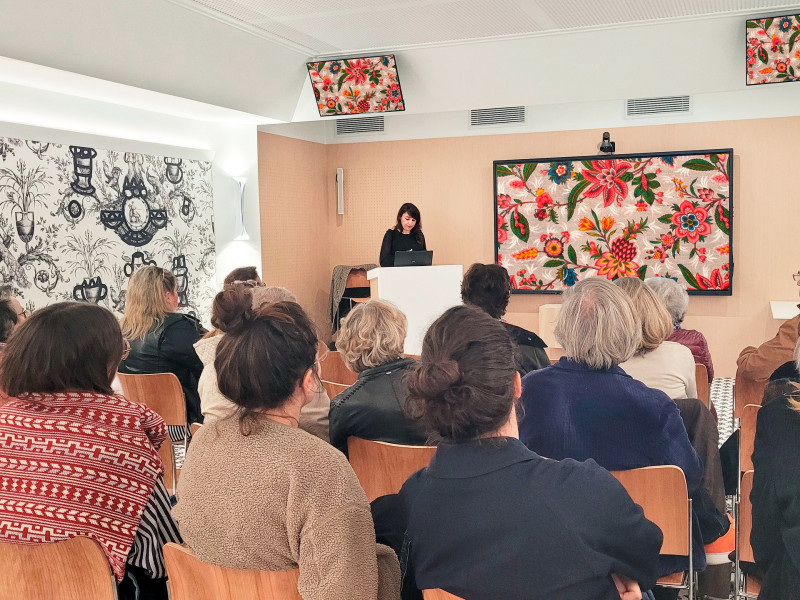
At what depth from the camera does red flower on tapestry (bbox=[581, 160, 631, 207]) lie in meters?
7.44

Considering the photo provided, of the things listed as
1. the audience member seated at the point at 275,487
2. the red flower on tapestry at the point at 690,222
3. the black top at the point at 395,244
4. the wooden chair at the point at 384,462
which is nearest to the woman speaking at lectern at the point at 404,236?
the black top at the point at 395,244

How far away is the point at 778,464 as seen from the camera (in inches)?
68.4

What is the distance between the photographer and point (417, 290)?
6.15 m

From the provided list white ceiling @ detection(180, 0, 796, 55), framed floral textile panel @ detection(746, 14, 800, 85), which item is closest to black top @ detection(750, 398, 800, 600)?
white ceiling @ detection(180, 0, 796, 55)

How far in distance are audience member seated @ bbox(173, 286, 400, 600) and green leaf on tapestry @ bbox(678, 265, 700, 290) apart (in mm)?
6260

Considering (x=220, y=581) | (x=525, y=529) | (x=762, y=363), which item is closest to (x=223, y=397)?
(x=220, y=581)

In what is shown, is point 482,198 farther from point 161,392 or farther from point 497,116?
point 161,392

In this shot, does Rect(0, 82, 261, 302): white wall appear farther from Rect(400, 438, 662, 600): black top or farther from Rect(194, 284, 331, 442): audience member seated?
Rect(400, 438, 662, 600): black top

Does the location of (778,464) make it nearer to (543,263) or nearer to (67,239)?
(67,239)

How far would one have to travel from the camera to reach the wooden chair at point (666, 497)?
2.03 metres

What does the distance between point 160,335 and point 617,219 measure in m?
4.94

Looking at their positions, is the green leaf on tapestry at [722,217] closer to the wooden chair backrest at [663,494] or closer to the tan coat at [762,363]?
the tan coat at [762,363]

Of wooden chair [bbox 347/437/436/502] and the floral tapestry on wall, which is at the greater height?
the floral tapestry on wall

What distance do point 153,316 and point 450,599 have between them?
2935 millimetres
